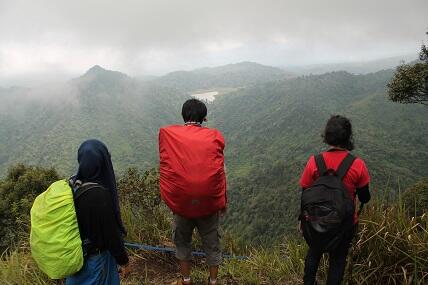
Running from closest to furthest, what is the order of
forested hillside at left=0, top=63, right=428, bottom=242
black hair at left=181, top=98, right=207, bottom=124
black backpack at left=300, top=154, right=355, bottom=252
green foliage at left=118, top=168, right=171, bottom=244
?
black backpack at left=300, top=154, right=355, bottom=252, black hair at left=181, top=98, right=207, bottom=124, green foliage at left=118, top=168, right=171, bottom=244, forested hillside at left=0, top=63, right=428, bottom=242

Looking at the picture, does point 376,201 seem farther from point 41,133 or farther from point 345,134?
point 41,133

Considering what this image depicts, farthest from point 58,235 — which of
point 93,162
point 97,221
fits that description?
point 93,162

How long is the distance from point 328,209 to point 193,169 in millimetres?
971

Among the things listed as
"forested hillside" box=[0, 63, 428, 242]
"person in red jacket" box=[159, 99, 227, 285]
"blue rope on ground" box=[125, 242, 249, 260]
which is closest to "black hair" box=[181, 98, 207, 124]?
"person in red jacket" box=[159, 99, 227, 285]

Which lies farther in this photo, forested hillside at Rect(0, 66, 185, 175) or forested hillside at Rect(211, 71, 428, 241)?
forested hillside at Rect(0, 66, 185, 175)

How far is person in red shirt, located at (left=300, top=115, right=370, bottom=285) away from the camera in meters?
2.62

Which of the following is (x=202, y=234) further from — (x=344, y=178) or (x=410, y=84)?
(x=410, y=84)

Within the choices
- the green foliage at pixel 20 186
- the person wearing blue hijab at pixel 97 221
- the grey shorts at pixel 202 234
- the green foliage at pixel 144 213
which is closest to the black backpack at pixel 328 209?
the grey shorts at pixel 202 234

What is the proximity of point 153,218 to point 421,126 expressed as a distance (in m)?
94.5

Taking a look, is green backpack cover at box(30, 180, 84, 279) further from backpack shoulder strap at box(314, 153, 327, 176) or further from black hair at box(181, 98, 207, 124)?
backpack shoulder strap at box(314, 153, 327, 176)

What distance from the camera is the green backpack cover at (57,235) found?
2186 millimetres

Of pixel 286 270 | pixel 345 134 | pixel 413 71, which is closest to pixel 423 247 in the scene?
pixel 345 134

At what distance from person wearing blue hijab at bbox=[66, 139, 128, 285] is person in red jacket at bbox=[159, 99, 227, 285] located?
1.50ft

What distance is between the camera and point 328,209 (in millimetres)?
2492
